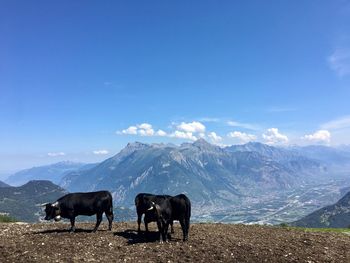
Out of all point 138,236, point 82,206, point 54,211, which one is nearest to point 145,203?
point 138,236

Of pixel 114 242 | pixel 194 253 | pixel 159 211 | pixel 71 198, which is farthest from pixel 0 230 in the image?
pixel 194 253

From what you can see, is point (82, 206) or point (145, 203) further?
point (82, 206)

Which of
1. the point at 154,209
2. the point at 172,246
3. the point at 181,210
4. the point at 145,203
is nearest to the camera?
the point at 172,246

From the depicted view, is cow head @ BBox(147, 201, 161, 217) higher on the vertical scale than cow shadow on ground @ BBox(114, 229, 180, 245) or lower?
higher

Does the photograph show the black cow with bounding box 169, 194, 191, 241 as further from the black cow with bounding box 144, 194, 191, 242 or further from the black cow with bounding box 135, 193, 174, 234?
the black cow with bounding box 135, 193, 174, 234

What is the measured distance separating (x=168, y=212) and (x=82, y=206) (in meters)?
6.25

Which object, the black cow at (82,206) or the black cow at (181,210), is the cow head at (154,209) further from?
the black cow at (82,206)

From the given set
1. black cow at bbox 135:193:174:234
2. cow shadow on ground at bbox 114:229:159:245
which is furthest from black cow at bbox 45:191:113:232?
black cow at bbox 135:193:174:234

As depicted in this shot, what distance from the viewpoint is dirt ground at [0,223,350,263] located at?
1730 centimetres

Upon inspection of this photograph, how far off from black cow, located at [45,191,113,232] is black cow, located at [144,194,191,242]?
360cm

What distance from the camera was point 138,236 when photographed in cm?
2164

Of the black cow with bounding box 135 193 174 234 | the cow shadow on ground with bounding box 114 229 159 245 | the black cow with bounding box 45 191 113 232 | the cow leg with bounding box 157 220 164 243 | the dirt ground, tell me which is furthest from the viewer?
the black cow with bounding box 45 191 113 232

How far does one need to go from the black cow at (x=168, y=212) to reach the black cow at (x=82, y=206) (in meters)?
3.60

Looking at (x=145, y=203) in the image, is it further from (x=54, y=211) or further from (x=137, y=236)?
(x=54, y=211)
